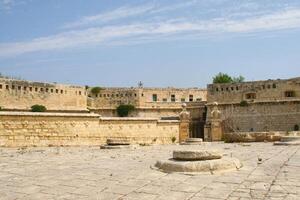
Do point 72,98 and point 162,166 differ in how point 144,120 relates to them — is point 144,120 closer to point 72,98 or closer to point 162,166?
point 162,166

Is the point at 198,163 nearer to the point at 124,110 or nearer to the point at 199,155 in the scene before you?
the point at 199,155

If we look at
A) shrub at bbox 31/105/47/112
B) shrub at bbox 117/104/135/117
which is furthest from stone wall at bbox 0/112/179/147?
shrub at bbox 117/104/135/117

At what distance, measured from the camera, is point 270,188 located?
5.73 m

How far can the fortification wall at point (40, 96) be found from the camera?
4272 centimetres

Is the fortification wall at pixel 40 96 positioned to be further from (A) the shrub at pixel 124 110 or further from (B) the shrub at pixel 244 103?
(B) the shrub at pixel 244 103

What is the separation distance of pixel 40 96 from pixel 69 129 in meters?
30.0

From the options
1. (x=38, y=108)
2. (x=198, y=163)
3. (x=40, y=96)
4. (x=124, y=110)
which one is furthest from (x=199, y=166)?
(x=124, y=110)

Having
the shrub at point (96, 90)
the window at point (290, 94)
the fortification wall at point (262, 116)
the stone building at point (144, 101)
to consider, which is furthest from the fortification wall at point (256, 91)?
the shrub at point (96, 90)

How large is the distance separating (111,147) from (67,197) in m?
10.4

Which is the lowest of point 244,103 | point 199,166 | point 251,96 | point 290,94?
point 199,166

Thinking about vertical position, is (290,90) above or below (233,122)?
above

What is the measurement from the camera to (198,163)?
7.30 meters

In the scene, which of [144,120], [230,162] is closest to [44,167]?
[230,162]

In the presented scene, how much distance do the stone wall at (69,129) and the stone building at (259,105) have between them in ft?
80.0
